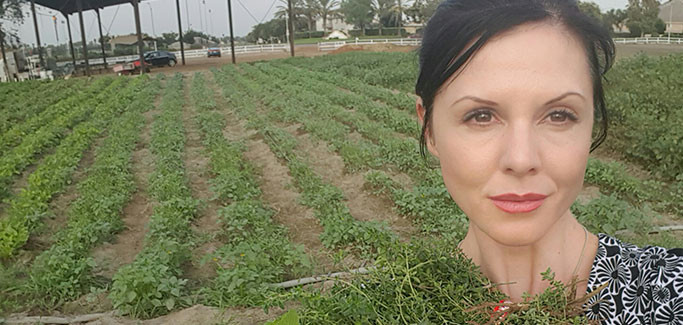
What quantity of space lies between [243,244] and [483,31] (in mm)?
3555

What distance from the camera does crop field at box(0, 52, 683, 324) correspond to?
150 centimetres

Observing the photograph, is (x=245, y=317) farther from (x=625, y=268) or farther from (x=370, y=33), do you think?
Answer: (x=370, y=33)

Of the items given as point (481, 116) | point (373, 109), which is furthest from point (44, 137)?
point (481, 116)

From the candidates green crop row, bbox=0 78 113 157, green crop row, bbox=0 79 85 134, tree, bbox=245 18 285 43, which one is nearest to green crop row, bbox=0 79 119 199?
green crop row, bbox=0 78 113 157

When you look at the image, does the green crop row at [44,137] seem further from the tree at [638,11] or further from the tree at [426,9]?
the tree at [638,11]

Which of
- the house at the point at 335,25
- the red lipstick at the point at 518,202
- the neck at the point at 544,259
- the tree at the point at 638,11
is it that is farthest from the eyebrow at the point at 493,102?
the house at the point at 335,25

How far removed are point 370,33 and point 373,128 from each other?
2101 inches

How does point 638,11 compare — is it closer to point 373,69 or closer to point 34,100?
point 373,69

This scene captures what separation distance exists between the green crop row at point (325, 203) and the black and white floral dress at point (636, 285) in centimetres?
119

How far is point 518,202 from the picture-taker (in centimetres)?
110

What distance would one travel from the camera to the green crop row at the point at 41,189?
16.1 ft

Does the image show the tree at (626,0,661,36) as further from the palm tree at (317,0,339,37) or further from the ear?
the palm tree at (317,0,339,37)

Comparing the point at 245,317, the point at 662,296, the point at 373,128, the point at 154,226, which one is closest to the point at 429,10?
the point at 662,296

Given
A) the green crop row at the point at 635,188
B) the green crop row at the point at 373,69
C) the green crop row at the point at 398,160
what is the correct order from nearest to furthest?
the green crop row at the point at 398,160 < the green crop row at the point at 635,188 < the green crop row at the point at 373,69
